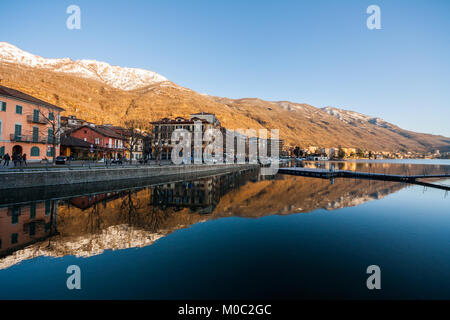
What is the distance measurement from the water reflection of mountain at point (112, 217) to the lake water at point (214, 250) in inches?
3.3

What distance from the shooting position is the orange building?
35.8 meters

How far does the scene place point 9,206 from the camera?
17812mm

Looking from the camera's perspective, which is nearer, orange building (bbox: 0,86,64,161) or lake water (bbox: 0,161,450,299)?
lake water (bbox: 0,161,450,299)

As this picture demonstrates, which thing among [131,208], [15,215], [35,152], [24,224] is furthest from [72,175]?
[35,152]

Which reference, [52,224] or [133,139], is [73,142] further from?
[52,224]

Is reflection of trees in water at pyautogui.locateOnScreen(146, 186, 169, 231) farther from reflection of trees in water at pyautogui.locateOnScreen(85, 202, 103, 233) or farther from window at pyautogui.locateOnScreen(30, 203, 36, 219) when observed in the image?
window at pyautogui.locateOnScreen(30, 203, 36, 219)

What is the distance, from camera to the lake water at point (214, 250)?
7699 millimetres

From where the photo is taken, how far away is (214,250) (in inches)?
448

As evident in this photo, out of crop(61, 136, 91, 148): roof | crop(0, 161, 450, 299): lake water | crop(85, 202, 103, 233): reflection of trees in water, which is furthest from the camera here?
crop(61, 136, 91, 148): roof

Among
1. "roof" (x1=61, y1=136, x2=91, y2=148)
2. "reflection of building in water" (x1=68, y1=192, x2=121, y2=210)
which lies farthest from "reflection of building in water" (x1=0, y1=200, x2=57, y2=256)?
"roof" (x1=61, y1=136, x2=91, y2=148)

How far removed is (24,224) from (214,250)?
40.5 feet

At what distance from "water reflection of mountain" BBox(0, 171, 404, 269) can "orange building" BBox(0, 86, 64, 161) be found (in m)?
20.7
